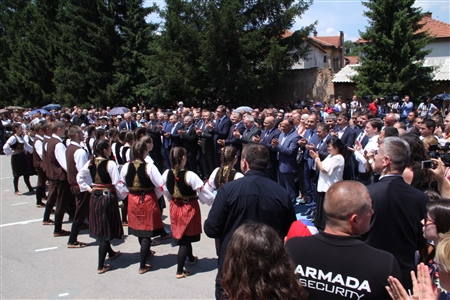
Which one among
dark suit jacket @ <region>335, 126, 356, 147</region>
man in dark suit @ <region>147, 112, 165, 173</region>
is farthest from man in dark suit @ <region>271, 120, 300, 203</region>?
man in dark suit @ <region>147, 112, 165, 173</region>

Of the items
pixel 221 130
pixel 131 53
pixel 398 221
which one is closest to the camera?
pixel 398 221

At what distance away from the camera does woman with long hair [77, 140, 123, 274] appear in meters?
5.23

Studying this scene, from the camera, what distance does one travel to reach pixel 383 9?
73.2ft

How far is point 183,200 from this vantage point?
4.92 m

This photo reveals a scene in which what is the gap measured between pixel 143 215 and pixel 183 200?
66cm

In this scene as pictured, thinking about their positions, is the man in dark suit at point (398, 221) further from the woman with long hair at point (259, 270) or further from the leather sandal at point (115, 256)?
the leather sandal at point (115, 256)

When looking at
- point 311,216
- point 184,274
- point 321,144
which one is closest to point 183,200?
point 184,274

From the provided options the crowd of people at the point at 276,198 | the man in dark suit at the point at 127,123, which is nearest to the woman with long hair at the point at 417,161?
the crowd of people at the point at 276,198

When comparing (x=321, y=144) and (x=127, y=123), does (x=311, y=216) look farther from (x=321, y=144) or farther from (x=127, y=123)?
(x=127, y=123)

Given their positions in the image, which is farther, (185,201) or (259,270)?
(185,201)

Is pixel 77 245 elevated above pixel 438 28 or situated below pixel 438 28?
below

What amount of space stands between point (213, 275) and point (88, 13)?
89.6 feet

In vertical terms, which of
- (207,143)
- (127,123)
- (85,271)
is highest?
(127,123)

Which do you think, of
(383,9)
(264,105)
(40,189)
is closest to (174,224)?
(40,189)
